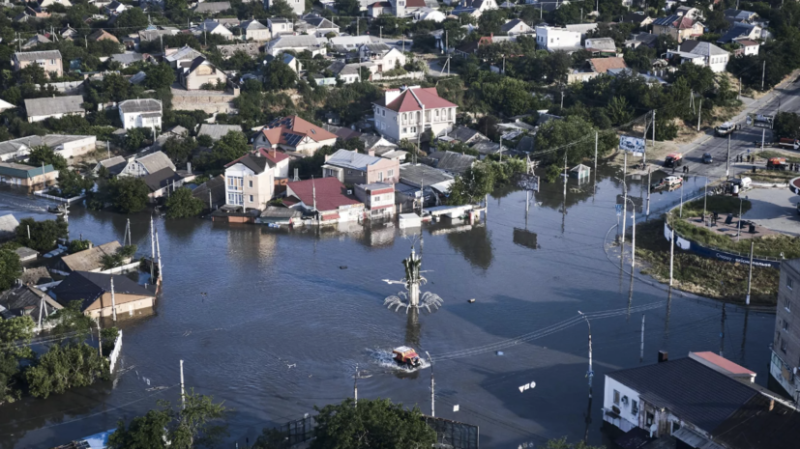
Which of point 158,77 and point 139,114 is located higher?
point 158,77

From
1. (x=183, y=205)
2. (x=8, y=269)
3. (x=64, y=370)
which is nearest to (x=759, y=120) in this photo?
(x=183, y=205)

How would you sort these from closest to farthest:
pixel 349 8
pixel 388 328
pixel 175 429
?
pixel 175 429 → pixel 388 328 → pixel 349 8

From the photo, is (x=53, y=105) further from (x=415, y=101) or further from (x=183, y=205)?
(x=415, y=101)

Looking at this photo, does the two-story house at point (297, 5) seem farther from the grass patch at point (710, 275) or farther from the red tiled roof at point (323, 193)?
the grass patch at point (710, 275)

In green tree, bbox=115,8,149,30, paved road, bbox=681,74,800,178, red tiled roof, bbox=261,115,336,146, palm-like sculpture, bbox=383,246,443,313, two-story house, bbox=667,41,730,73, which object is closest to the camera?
palm-like sculpture, bbox=383,246,443,313

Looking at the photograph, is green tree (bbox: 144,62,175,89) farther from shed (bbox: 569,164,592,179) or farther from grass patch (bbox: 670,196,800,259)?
grass patch (bbox: 670,196,800,259)

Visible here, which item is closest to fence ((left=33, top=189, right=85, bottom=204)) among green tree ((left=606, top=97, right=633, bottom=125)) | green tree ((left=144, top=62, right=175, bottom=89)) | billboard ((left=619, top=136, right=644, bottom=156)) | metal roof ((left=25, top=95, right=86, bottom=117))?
metal roof ((left=25, top=95, right=86, bottom=117))
